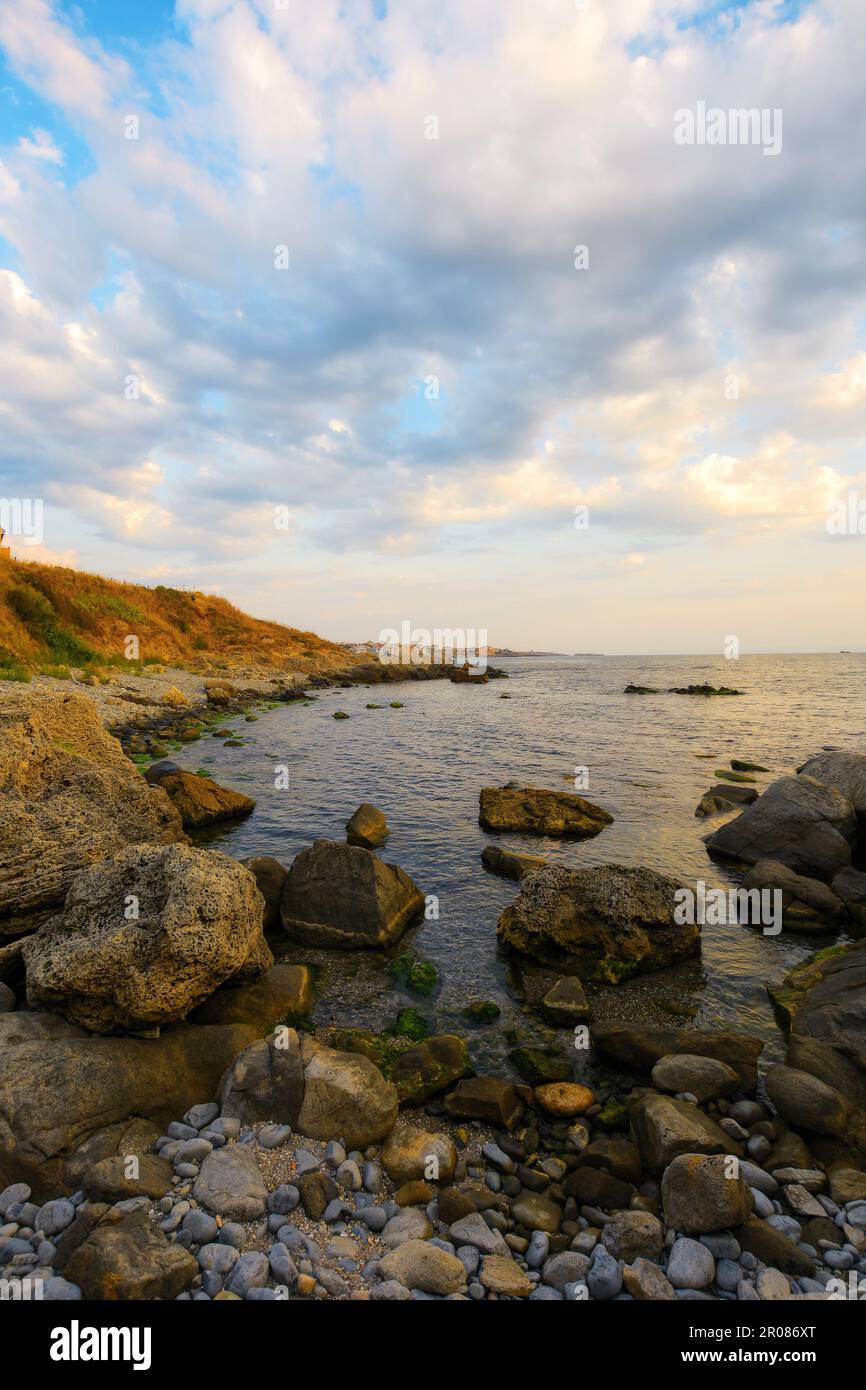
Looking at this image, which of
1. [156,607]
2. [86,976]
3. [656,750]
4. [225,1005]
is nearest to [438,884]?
[225,1005]

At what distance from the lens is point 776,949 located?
1181cm

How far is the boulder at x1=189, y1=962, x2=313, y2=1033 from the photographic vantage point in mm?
8547

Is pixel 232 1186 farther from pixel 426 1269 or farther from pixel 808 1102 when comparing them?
pixel 808 1102

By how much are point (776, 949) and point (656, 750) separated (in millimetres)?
23242

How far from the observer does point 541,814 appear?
1956 centimetres

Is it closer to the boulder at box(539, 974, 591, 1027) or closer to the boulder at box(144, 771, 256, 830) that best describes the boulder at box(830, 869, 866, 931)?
the boulder at box(539, 974, 591, 1027)

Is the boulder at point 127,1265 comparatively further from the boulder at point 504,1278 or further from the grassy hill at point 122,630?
the grassy hill at point 122,630

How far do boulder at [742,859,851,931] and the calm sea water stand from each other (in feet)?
1.41

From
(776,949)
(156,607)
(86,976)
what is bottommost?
(776,949)

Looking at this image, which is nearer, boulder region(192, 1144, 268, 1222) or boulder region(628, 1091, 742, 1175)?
boulder region(192, 1144, 268, 1222)

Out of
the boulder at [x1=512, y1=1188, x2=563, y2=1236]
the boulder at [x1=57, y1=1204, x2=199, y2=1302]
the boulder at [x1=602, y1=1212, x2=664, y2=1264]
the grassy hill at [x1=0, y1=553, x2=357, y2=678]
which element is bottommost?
the boulder at [x1=512, y1=1188, x2=563, y2=1236]

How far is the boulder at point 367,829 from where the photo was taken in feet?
57.9

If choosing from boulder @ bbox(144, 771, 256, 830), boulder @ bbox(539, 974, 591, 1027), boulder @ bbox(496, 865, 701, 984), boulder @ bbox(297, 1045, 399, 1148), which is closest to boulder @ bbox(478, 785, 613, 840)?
boulder @ bbox(496, 865, 701, 984)

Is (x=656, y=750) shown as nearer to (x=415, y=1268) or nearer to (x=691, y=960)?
(x=691, y=960)
